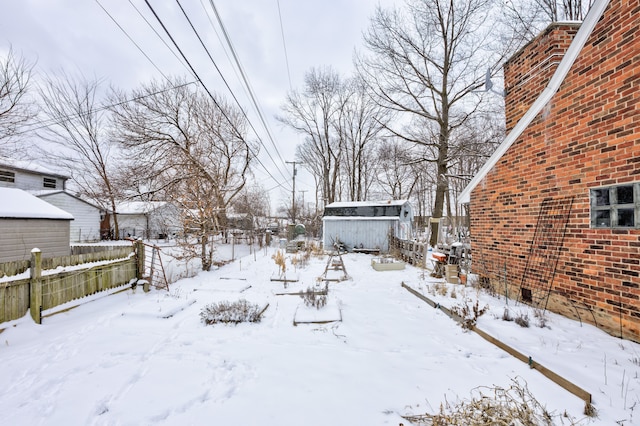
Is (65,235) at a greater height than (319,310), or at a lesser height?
greater

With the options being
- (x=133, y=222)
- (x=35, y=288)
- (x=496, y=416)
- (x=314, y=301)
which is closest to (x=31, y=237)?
(x=35, y=288)

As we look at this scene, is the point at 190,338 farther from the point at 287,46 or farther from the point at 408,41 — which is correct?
the point at 408,41

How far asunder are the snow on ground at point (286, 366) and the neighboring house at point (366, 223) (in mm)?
9982

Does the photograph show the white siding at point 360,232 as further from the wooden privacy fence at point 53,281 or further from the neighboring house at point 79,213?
the neighboring house at point 79,213

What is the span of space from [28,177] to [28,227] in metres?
18.1

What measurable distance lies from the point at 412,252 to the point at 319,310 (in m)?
6.63

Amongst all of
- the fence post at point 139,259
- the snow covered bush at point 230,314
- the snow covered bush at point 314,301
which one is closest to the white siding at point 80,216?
the fence post at point 139,259

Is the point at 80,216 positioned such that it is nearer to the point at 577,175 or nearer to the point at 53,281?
the point at 53,281

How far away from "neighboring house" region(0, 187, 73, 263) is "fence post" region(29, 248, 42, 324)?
5.76m

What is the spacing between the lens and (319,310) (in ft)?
16.7

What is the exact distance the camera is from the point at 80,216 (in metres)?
21.4

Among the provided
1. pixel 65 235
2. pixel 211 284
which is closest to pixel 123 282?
pixel 211 284

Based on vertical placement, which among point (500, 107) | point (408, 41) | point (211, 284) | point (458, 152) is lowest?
point (211, 284)

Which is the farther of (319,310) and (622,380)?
(319,310)
